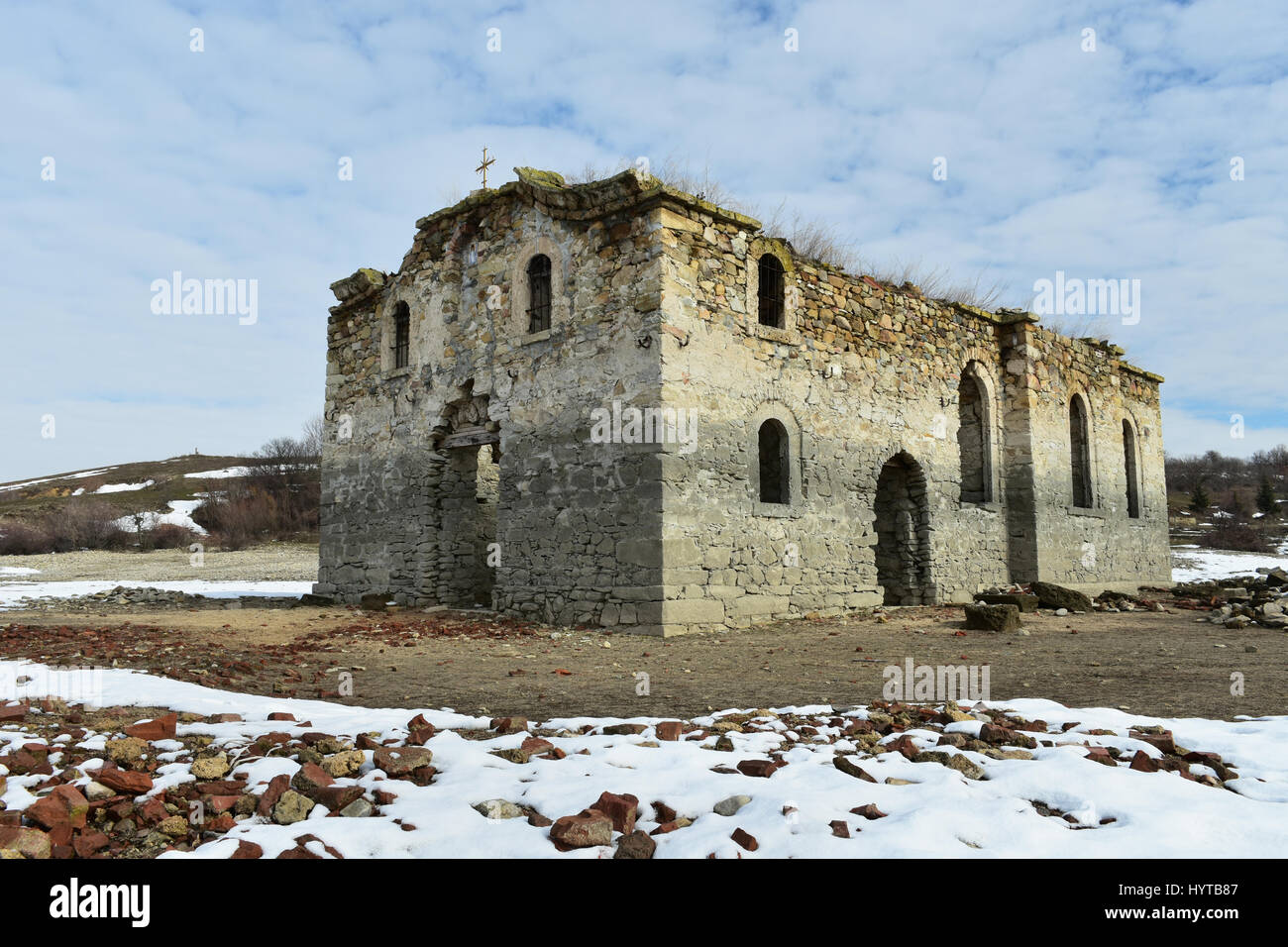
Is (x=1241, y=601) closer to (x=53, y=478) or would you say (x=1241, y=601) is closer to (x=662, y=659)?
(x=662, y=659)

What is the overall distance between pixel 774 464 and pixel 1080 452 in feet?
31.2

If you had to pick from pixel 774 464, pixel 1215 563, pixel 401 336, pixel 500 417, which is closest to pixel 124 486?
pixel 401 336

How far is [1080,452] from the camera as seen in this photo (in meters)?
18.7

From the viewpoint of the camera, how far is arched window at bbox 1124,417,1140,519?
20141mm

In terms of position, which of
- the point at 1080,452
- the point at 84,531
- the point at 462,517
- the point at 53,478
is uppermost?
the point at 53,478

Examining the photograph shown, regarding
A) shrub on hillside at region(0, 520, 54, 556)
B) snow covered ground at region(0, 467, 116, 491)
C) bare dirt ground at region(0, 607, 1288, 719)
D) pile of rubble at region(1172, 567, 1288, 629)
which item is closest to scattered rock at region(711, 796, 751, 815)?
bare dirt ground at region(0, 607, 1288, 719)

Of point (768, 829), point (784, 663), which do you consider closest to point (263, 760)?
point (768, 829)

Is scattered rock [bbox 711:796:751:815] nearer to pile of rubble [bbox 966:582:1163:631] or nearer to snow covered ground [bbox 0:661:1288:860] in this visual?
snow covered ground [bbox 0:661:1288:860]

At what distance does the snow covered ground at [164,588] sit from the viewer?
1752cm

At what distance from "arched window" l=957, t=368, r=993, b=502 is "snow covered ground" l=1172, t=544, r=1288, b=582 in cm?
1066

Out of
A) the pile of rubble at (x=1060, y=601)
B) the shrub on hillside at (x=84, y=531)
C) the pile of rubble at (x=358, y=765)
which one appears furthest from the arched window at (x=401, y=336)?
the shrub on hillside at (x=84, y=531)

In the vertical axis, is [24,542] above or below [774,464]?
below

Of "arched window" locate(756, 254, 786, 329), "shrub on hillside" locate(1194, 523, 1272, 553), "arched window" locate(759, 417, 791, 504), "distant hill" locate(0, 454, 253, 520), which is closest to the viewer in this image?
"arched window" locate(759, 417, 791, 504)
